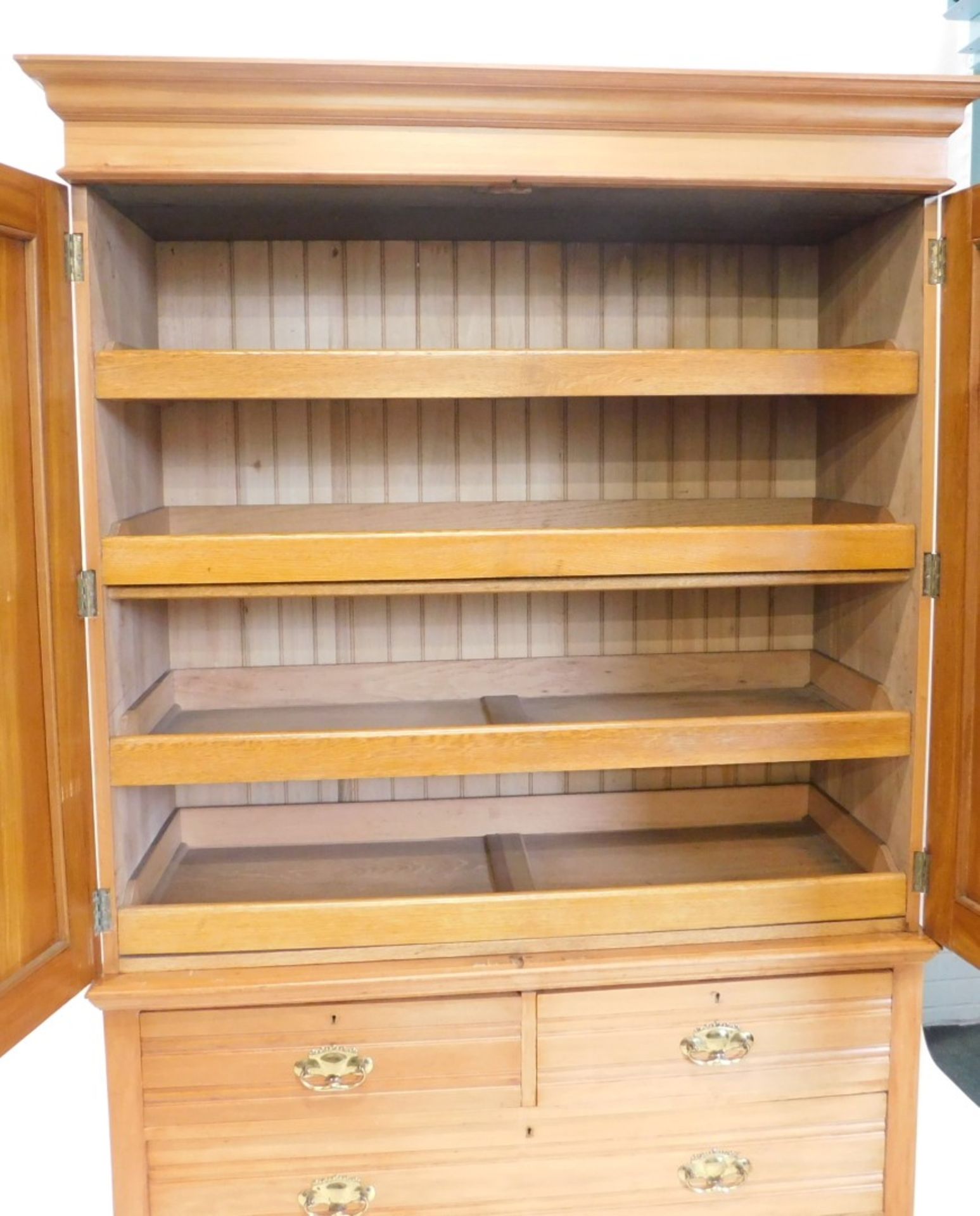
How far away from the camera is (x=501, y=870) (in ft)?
6.36

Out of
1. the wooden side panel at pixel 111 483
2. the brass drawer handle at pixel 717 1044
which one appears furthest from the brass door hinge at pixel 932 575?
the wooden side panel at pixel 111 483

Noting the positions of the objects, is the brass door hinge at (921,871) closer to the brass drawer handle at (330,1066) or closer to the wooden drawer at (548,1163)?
the wooden drawer at (548,1163)

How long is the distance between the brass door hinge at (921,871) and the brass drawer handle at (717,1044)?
1.17 feet

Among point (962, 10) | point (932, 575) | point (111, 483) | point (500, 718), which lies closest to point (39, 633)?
point (111, 483)

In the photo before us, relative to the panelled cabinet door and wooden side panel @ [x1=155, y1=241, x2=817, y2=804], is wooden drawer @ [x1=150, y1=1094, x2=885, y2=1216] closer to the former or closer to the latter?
the panelled cabinet door

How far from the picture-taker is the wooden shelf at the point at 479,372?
1.63m

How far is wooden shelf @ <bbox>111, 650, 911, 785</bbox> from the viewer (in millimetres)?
1699

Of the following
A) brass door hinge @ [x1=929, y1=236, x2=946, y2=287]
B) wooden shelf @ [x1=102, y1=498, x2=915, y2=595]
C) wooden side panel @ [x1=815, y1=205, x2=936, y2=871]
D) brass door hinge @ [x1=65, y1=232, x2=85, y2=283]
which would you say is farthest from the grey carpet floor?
brass door hinge @ [x1=65, y1=232, x2=85, y2=283]

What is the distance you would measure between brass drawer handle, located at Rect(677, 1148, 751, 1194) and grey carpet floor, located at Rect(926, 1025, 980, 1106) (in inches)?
36.3

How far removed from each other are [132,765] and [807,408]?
56.2 inches

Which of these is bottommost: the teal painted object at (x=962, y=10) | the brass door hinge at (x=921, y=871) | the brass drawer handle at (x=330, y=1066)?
the brass drawer handle at (x=330, y=1066)

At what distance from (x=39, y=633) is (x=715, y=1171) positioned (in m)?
1.34

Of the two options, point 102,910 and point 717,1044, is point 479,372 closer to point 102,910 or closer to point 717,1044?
point 102,910

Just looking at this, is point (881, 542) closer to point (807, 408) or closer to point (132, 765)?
point (807, 408)
